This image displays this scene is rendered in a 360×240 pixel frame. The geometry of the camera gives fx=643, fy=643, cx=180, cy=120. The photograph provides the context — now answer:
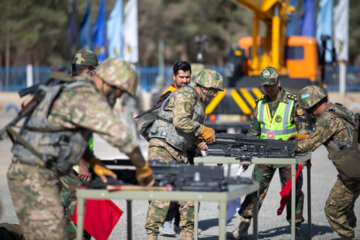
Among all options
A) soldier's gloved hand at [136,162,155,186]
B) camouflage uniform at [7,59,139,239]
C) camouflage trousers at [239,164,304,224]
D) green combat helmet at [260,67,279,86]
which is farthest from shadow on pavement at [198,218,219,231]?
camouflage uniform at [7,59,139,239]

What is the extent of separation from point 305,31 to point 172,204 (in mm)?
22420

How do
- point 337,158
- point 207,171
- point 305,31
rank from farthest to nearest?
point 305,31 < point 337,158 < point 207,171

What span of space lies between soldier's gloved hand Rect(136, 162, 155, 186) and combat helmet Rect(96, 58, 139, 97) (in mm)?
525

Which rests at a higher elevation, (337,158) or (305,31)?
(305,31)

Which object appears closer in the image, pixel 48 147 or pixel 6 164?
pixel 48 147

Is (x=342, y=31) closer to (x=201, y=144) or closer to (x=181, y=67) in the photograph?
(x=181, y=67)

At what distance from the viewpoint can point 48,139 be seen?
4238mm

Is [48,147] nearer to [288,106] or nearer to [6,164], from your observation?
[288,106]

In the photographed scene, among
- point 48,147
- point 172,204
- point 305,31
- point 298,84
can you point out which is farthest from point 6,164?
point 305,31

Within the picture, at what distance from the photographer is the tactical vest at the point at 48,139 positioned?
13.9 feet

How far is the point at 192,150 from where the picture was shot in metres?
7.38

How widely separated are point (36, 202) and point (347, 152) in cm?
320

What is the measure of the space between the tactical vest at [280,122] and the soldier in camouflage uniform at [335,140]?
0.79 m

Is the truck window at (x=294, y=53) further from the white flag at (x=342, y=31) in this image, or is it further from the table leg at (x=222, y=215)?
the table leg at (x=222, y=215)
